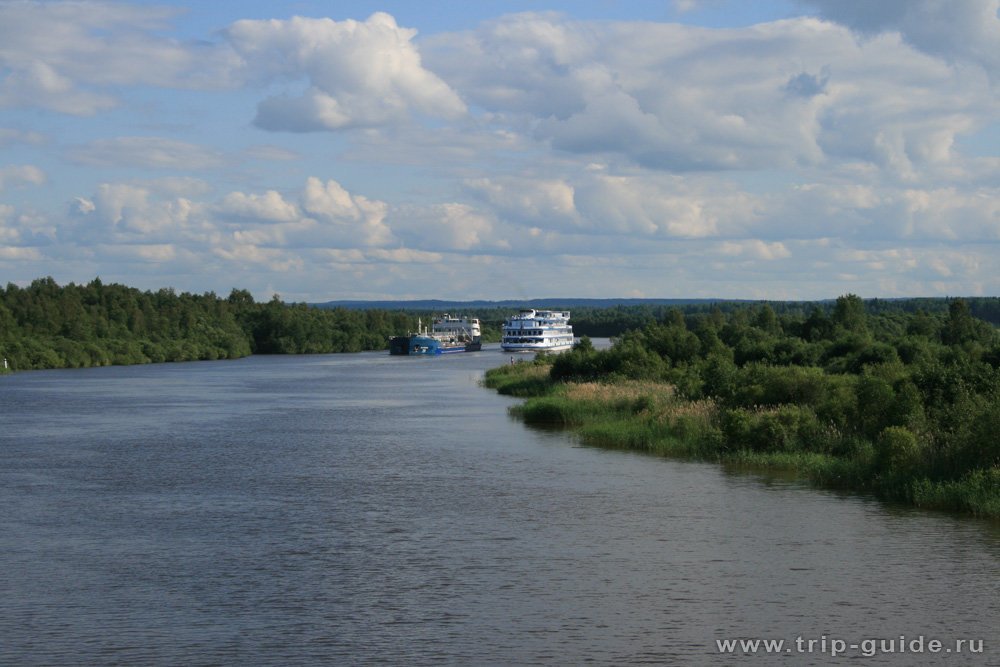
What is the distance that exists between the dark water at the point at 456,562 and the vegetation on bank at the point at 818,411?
1641 mm

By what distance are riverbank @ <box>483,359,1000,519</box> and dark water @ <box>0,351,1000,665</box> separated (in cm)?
123

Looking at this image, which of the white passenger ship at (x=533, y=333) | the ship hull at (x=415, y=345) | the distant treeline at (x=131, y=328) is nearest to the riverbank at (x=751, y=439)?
the distant treeline at (x=131, y=328)

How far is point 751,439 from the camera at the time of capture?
138 ft

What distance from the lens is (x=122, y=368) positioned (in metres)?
136

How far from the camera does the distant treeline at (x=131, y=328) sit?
137 m

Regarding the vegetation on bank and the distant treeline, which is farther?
the distant treeline

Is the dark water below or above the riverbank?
below

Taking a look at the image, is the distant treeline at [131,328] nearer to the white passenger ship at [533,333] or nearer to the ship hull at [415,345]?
the ship hull at [415,345]

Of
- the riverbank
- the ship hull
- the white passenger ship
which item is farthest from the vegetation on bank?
the ship hull

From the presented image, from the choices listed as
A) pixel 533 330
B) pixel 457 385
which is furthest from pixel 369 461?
pixel 533 330

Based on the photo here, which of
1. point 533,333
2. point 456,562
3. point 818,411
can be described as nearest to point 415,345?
point 533,333

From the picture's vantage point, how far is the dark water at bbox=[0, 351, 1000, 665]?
2016cm

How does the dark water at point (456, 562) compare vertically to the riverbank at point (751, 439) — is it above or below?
below

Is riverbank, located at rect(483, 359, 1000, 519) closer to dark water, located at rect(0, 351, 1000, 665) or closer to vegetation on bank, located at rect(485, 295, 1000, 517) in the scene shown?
vegetation on bank, located at rect(485, 295, 1000, 517)
